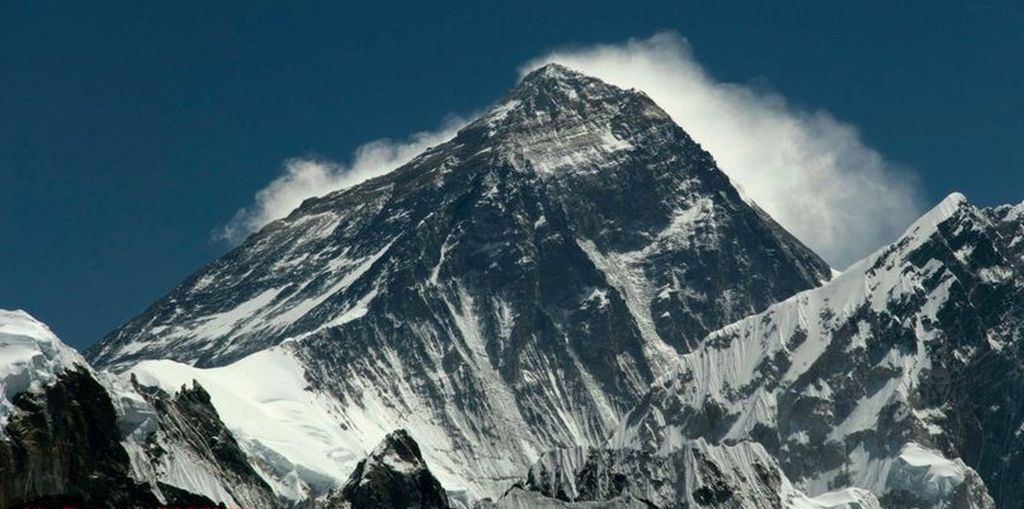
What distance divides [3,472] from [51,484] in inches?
256

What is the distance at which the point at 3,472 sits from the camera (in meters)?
193

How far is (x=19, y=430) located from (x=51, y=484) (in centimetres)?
420

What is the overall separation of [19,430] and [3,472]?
5.89m

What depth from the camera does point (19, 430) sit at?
19862 centimetres

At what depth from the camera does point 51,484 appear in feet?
654
